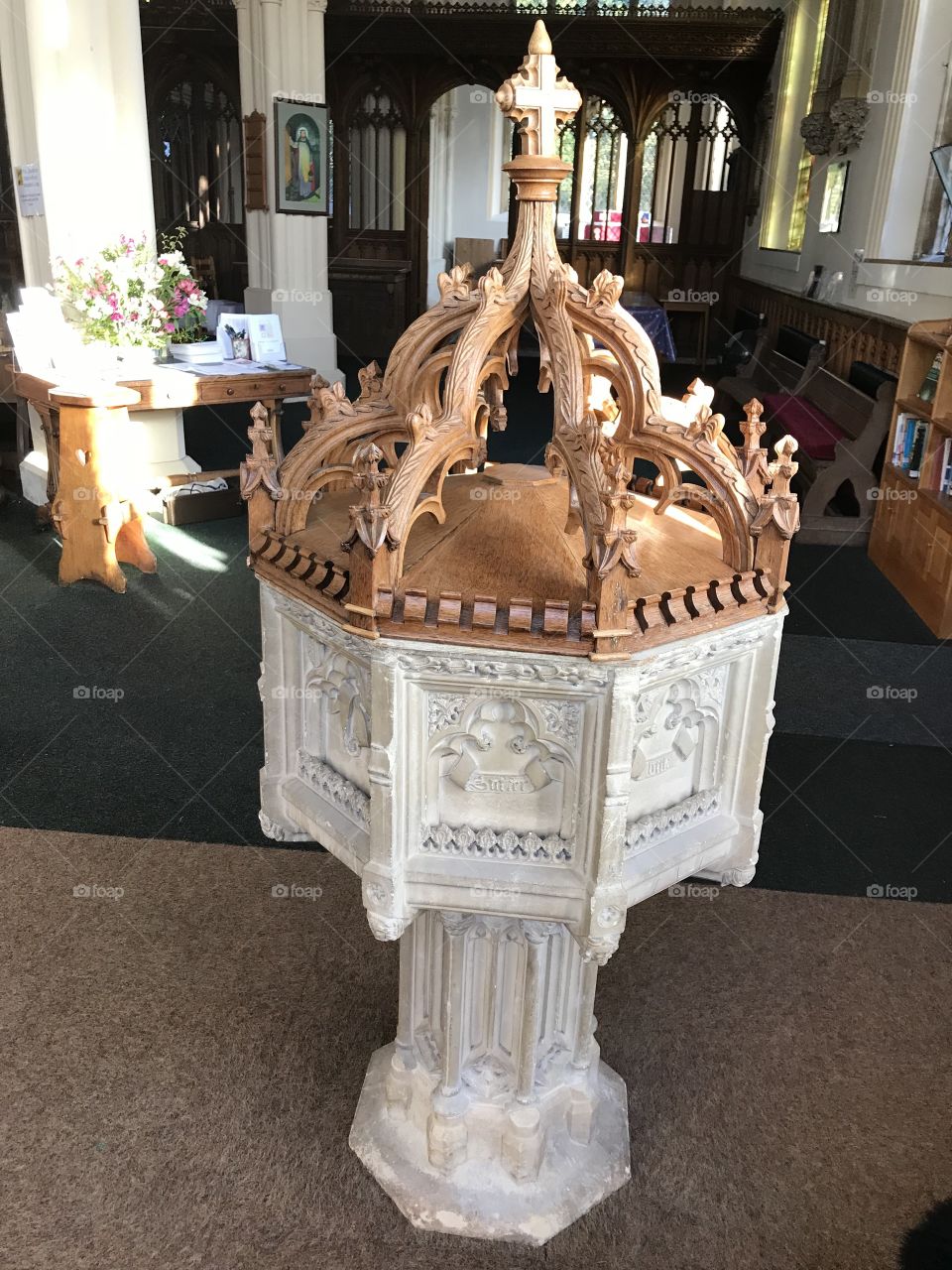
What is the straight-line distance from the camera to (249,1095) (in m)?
2.19

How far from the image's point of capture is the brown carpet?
1895 millimetres

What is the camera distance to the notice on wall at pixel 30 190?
18.9 ft

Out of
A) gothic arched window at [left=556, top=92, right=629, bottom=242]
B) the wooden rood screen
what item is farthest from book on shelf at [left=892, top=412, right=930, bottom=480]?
gothic arched window at [left=556, top=92, right=629, bottom=242]

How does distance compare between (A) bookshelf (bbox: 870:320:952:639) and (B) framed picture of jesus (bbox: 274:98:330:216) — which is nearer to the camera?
(A) bookshelf (bbox: 870:320:952:639)

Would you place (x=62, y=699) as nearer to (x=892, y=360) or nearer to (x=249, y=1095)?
(x=249, y=1095)

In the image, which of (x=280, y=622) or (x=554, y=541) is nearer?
(x=554, y=541)

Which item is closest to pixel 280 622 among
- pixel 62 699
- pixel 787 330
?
pixel 62 699

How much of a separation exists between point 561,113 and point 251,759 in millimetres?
2451

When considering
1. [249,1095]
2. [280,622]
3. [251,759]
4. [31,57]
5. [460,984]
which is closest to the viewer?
[280,622]

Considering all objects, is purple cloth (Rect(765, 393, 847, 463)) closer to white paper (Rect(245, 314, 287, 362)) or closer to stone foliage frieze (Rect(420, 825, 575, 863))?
white paper (Rect(245, 314, 287, 362))
